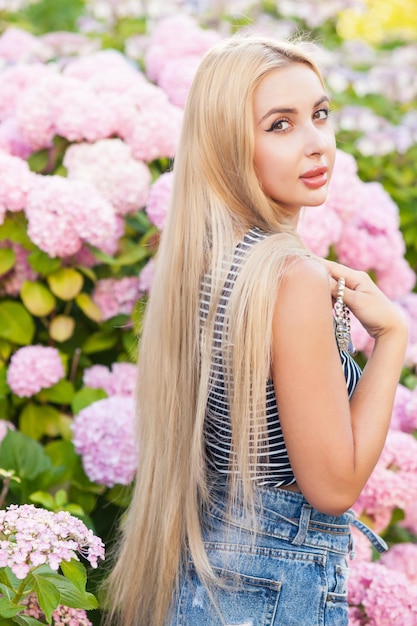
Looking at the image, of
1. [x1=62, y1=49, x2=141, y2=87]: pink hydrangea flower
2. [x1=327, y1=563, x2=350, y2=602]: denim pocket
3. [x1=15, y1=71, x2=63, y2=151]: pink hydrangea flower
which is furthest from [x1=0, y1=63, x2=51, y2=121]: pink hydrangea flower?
[x1=327, y1=563, x2=350, y2=602]: denim pocket

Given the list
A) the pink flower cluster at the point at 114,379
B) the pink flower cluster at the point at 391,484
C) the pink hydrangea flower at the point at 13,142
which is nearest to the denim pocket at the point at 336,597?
the pink flower cluster at the point at 391,484

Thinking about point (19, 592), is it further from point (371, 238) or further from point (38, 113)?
point (371, 238)

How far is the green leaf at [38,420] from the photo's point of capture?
292cm

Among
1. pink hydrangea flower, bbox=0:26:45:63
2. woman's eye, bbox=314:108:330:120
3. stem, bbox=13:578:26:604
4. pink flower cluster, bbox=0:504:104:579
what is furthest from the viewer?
pink hydrangea flower, bbox=0:26:45:63

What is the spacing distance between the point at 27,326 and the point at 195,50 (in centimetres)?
149

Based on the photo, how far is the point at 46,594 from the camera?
1.71m

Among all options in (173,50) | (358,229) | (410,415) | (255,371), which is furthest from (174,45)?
(255,371)

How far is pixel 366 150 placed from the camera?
402 cm

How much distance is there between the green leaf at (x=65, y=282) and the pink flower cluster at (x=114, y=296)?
14cm

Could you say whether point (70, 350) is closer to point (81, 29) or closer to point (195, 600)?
point (195, 600)

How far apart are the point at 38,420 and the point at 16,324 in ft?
0.98

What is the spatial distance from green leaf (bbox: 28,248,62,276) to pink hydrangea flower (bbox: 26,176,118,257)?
4 cm

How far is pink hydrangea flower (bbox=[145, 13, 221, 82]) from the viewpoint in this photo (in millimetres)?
3779

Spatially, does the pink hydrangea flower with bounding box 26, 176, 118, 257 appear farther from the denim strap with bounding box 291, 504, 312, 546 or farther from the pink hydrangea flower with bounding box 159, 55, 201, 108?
the denim strap with bounding box 291, 504, 312, 546
